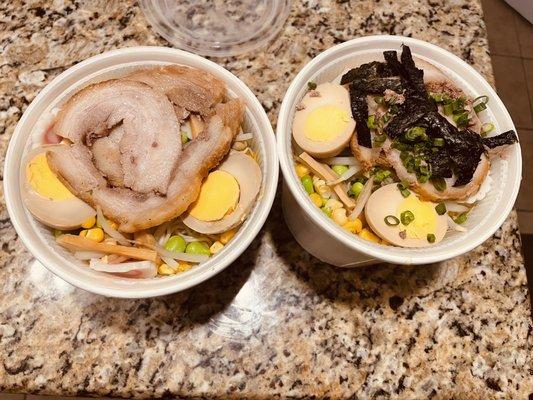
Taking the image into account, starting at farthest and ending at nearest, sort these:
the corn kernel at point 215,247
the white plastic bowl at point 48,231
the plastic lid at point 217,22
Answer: the plastic lid at point 217,22, the corn kernel at point 215,247, the white plastic bowl at point 48,231

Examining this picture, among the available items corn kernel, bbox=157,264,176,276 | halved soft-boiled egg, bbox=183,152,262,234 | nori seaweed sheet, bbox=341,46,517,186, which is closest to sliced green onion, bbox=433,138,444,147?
nori seaweed sheet, bbox=341,46,517,186

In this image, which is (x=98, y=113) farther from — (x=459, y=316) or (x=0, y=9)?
(x=459, y=316)

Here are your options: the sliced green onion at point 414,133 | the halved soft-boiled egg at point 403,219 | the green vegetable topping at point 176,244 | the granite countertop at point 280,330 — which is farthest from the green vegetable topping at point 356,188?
the green vegetable topping at point 176,244

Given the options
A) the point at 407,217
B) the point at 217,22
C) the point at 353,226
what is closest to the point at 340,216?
the point at 353,226

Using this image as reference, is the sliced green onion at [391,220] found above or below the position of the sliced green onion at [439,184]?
below

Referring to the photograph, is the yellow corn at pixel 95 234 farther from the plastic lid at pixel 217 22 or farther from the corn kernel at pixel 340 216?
the plastic lid at pixel 217 22

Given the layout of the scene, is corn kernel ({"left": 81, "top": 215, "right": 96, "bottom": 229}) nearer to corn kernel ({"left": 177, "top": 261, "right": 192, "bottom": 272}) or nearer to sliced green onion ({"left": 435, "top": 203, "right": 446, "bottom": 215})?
corn kernel ({"left": 177, "top": 261, "right": 192, "bottom": 272})

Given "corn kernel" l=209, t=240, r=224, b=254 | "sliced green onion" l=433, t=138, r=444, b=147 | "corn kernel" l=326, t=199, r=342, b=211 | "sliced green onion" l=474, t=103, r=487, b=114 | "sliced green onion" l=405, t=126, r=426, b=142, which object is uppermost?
"sliced green onion" l=405, t=126, r=426, b=142
